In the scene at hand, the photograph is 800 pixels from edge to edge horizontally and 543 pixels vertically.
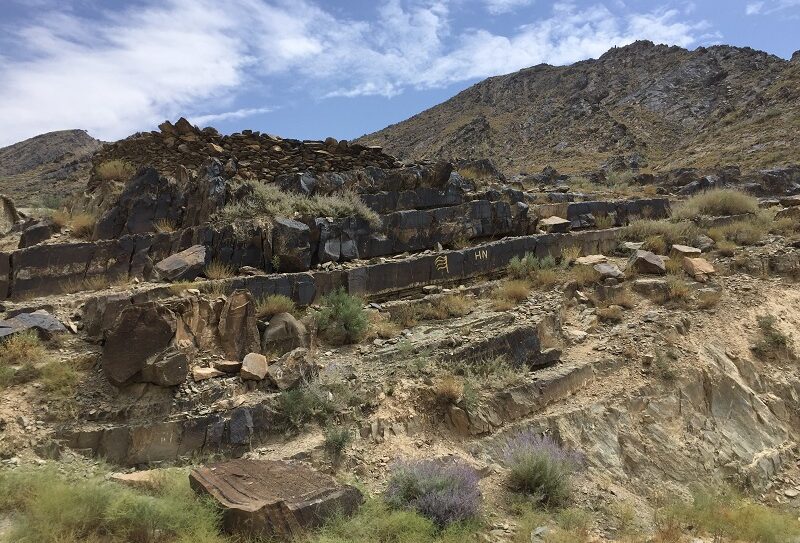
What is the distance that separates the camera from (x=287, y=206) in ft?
34.5

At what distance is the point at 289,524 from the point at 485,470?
2804 mm

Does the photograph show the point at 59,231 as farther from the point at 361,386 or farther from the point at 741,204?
the point at 741,204

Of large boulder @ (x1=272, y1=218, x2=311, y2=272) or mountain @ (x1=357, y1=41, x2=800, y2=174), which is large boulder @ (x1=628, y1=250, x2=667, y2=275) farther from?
mountain @ (x1=357, y1=41, x2=800, y2=174)

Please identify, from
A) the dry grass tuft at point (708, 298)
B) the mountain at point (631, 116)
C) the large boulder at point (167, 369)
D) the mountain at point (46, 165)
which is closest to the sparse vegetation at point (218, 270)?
the large boulder at point (167, 369)

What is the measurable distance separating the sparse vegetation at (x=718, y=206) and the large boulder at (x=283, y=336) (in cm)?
1241

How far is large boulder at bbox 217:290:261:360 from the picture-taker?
24.0 ft

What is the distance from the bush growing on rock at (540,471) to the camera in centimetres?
613

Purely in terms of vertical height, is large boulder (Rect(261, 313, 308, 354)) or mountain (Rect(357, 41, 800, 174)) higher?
mountain (Rect(357, 41, 800, 174))

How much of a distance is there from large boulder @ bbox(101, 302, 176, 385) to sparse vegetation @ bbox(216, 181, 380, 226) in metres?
3.71

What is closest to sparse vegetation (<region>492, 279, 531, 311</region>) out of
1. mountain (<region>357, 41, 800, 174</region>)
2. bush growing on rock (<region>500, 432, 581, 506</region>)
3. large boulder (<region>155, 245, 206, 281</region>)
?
bush growing on rock (<region>500, 432, 581, 506</region>)

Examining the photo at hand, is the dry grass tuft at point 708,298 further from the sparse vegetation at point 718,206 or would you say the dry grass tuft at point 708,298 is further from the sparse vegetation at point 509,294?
the sparse vegetation at point 718,206

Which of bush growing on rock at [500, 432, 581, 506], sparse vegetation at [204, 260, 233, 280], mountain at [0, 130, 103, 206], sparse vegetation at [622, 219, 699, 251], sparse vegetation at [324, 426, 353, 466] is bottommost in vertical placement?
bush growing on rock at [500, 432, 581, 506]

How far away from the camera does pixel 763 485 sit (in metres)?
7.77

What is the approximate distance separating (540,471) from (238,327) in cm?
446
